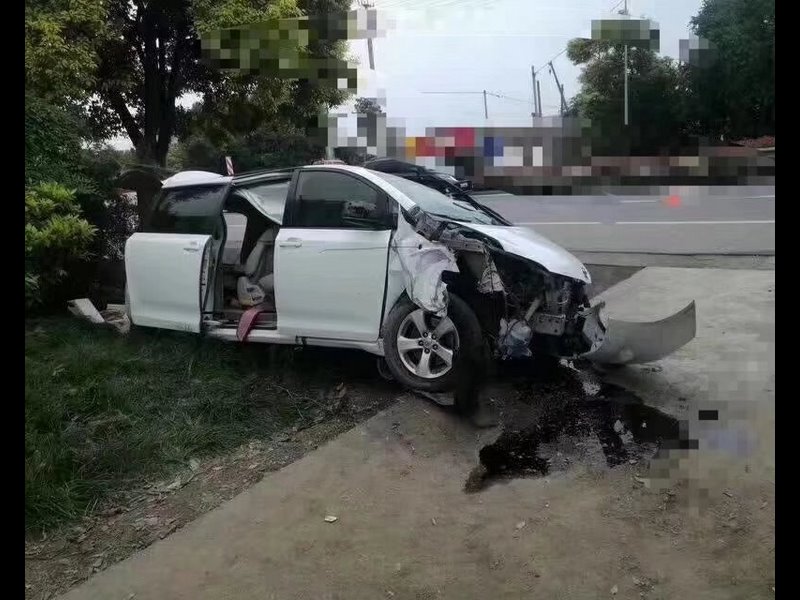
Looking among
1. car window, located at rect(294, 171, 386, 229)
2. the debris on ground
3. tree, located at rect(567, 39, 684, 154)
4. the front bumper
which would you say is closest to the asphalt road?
tree, located at rect(567, 39, 684, 154)

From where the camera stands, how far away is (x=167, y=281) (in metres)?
4.62

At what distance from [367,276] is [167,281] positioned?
1.47 meters

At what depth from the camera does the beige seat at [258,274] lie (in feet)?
15.4

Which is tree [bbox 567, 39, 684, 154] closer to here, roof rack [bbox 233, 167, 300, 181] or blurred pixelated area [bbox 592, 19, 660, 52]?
blurred pixelated area [bbox 592, 19, 660, 52]

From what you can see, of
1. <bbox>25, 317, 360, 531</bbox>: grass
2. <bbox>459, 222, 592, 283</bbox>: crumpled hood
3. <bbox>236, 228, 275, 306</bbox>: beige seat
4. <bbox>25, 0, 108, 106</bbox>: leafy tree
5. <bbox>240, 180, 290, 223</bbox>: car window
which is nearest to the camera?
<bbox>25, 317, 360, 531</bbox>: grass

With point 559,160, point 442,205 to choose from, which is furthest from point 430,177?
point 559,160

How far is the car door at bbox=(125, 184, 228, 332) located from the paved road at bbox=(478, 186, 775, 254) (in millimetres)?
1927

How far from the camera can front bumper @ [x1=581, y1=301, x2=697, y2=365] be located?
4.24 metres

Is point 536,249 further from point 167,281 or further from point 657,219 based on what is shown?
point 167,281

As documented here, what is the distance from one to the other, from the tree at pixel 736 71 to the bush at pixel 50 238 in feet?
Answer: 12.2

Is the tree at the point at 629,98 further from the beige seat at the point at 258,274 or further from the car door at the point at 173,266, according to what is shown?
the car door at the point at 173,266

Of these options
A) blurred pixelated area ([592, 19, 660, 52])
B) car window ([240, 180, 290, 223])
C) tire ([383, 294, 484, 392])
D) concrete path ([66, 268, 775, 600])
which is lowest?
concrete path ([66, 268, 775, 600])

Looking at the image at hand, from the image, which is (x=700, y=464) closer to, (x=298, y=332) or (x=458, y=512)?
(x=458, y=512)

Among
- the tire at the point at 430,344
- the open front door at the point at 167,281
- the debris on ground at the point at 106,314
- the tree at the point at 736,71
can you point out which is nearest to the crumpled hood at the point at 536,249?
the tire at the point at 430,344
